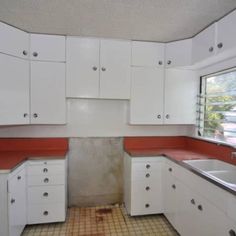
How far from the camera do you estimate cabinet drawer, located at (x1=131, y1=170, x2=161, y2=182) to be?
240cm

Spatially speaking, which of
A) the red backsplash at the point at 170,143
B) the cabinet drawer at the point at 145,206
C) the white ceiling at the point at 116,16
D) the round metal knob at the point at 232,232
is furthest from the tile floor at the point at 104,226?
the white ceiling at the point at 116,16

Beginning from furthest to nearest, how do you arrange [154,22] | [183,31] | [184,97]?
[184,97], [183,31], [154,22]

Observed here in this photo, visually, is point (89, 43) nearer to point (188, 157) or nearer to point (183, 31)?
point (183, 31)

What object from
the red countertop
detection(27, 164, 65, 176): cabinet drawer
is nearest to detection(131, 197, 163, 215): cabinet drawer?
detection(27, 164, 65, 176): cabinet drawer

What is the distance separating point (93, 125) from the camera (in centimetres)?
274

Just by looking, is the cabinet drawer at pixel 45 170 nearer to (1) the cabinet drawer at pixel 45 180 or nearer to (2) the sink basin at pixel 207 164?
(1) the cabinet drawer at pixel 45 180

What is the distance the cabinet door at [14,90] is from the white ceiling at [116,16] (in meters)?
0.41

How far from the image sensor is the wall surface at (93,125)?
2.62 metres

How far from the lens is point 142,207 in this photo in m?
2.44

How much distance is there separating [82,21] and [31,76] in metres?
0.88

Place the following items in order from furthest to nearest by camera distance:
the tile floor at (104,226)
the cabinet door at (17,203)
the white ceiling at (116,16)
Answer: the tile floor at (104,226), the cabinet door at (17,203), the white ceiling at (116,16)

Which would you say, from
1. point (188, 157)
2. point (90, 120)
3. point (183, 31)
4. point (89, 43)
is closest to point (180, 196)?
point (188, 157)

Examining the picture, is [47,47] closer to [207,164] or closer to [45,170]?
[45,170]

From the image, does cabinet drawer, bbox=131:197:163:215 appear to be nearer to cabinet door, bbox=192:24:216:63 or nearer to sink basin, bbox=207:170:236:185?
sink basin, bbox=207:170:236:185
